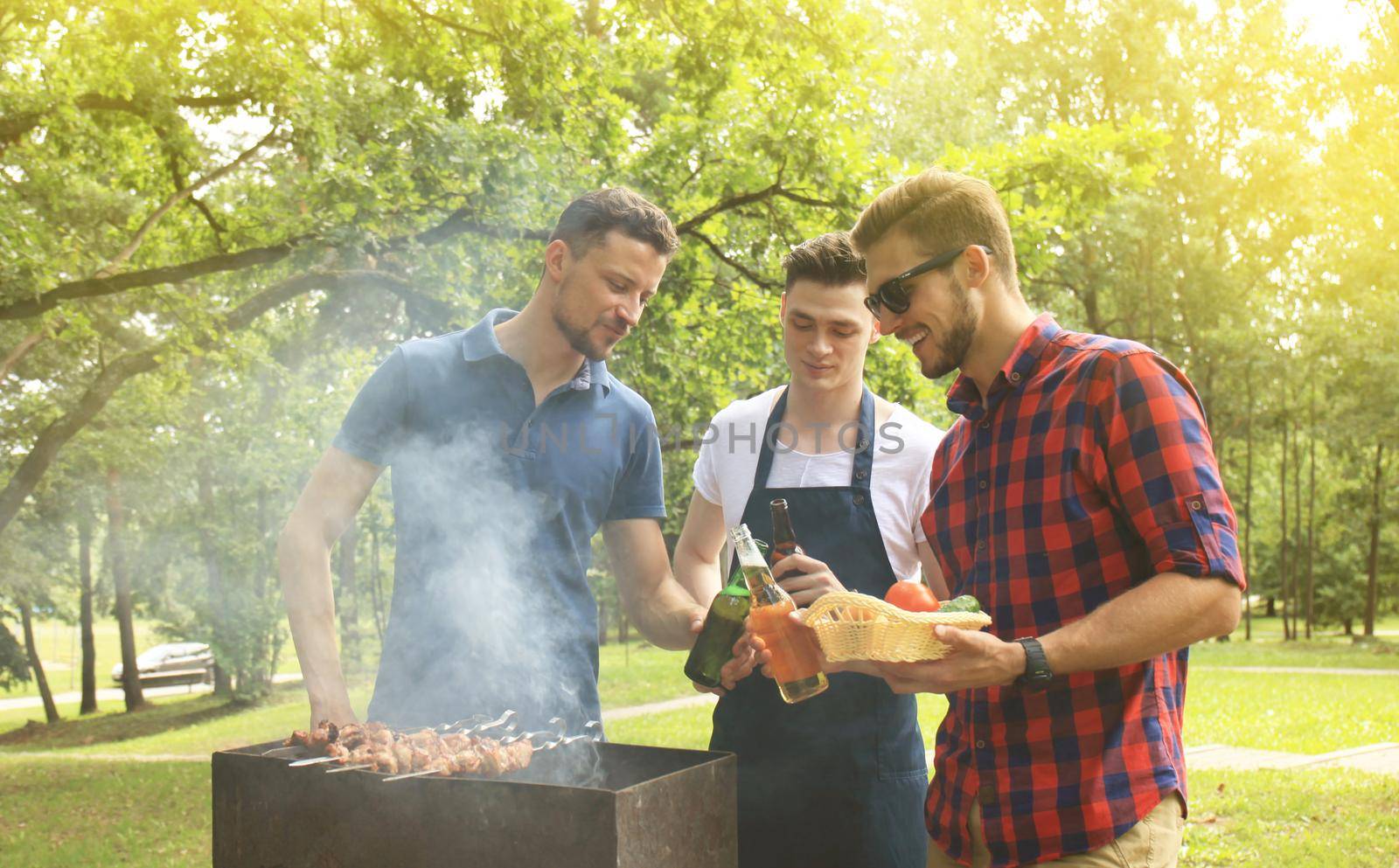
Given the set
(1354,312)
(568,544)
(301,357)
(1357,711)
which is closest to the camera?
(568,544)

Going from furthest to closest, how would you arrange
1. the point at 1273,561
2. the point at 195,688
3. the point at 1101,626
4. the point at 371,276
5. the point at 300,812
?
the point at 1273,561, the point at 195,688, the point at 371,276, the point at 300,812, the point at 1101,626

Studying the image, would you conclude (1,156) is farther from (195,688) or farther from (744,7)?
(195,688)

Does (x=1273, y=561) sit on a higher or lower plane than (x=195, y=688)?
higher

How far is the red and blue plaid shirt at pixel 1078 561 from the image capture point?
6.27ft

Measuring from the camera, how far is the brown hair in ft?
7.38

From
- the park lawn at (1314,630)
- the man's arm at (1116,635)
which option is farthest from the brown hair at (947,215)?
the park lawn at (1314,630)

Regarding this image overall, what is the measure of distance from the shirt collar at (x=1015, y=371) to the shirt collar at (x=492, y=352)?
47.0 inches

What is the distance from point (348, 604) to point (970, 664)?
25.9m

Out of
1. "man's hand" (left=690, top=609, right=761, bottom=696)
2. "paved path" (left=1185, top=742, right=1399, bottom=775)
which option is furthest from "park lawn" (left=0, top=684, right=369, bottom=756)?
"man's hand" (left=690, top=609, right=761, bottom=696)

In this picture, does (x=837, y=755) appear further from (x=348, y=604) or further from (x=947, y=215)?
(x=348, y=604)

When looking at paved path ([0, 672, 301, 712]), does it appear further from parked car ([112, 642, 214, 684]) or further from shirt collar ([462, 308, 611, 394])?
shirt collar ([462, 308, 611, 394])

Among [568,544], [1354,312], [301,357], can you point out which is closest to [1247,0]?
[1354,312]

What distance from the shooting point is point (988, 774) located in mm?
2125

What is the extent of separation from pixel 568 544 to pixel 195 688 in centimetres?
3480
